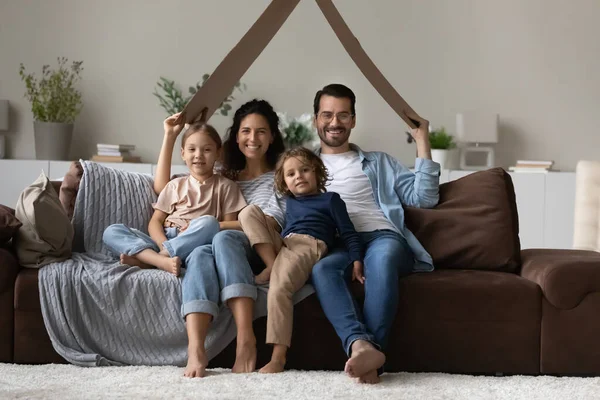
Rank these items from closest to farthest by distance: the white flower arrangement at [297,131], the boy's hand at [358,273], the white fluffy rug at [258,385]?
the white fluffy rug at [258,385]
the boy's hand at [358,273]
the white flower arrangement at [297,131]

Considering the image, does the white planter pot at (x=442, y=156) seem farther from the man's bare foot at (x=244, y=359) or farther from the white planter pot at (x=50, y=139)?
the man's bare foot at (x=244, y=359)

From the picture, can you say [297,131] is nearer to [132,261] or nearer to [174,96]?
[174,96]

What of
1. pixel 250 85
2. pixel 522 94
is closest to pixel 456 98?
pixel 522 94

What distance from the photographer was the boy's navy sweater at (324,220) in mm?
3080

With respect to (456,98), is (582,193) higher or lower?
lower

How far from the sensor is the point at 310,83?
6.15m

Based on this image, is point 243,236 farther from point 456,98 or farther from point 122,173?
point 456,98

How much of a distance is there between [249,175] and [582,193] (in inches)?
65.3

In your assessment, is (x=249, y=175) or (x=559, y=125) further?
(x=559, y=125)

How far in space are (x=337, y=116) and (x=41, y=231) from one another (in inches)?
50.5

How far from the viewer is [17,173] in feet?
19.0

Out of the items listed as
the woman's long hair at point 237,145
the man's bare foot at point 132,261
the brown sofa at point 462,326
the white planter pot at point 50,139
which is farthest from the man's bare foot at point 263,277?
the white planter pot at point 50,139

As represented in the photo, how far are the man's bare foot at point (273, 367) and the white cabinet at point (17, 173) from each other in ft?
11.6

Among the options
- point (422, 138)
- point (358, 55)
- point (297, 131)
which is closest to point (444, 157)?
point (297, 131)
